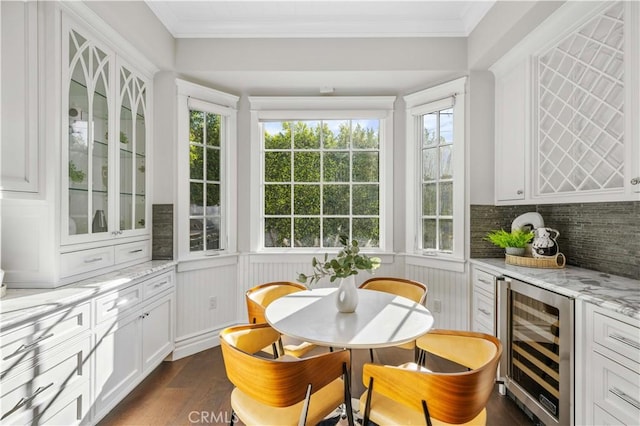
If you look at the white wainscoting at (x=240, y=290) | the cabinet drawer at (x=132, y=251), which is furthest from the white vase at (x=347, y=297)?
the cabinet drawer at (x=132, y=251)

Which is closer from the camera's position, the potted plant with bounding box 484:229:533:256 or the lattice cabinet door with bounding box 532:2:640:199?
the lattice cabinet door with bounding box 532:2:640:199

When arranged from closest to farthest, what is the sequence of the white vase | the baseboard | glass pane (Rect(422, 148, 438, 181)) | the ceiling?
the white vase < the ceiling < the baseboard < glass pane (Rect(422, 148, 438, 181))

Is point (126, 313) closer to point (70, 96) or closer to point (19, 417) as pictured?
point (19, 417)

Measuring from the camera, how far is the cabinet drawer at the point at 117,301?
1800 mm

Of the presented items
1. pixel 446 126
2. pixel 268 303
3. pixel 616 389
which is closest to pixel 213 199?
pixel 268 303

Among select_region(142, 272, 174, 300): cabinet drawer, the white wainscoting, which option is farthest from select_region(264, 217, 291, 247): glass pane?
select_region(142, 272, 174, 300): cabinet drawer

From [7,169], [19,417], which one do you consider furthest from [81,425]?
[7,169]

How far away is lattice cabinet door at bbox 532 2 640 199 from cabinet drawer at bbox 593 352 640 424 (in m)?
→ 0.90

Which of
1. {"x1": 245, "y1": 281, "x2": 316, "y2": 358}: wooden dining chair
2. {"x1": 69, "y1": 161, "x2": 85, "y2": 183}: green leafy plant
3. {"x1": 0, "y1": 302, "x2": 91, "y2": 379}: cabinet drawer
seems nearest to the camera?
{"x1": 0, "y1": 302, "x2": 91, "y2": 379}: cabinet drawer

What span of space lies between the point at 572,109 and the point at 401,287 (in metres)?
1.75

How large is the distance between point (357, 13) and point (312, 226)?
6.87 feet

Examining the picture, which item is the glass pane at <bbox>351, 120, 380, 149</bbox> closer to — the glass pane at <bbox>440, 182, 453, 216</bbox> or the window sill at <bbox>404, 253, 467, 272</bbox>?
the glass pane at <bbox>440, 182, 453, 216</bbox>

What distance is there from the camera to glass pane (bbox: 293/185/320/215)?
3391mm

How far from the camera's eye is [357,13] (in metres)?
2.59
